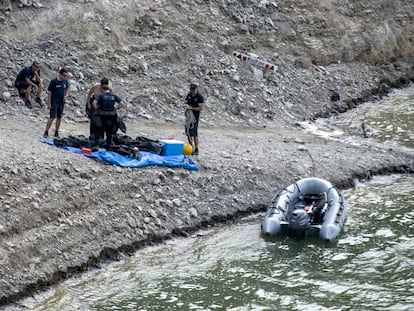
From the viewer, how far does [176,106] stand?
21828mm

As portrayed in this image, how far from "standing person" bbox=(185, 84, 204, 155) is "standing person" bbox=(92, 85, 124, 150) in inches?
69.6

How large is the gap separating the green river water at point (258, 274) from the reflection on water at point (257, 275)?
0.05 feet

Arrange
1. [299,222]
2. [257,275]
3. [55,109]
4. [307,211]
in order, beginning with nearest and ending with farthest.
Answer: [257,275], [299,222], [307,211], [55,109]

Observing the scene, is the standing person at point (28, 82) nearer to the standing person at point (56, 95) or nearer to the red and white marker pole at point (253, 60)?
the standing person at point (56, 95)

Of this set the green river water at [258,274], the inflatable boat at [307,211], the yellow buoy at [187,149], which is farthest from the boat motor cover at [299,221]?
the yellow buoy at [187,149]

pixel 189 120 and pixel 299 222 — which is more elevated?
pixel 189 120

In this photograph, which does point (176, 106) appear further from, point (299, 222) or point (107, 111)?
point (299, 222)

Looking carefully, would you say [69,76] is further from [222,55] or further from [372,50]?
[372,50]

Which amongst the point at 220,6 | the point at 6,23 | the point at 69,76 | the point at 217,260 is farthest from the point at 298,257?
the point at 220,6

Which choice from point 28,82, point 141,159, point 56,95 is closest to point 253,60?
point 28,82

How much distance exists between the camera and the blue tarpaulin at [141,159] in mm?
15906

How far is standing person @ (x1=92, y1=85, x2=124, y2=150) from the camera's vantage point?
15977 mm

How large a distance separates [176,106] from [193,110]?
456 centimetres

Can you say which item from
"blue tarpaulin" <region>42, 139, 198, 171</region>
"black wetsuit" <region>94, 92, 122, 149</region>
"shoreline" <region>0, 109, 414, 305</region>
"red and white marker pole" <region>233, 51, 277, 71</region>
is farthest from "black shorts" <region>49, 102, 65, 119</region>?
"red and white marker pole" <region>233, 51, 277, 71</region>
